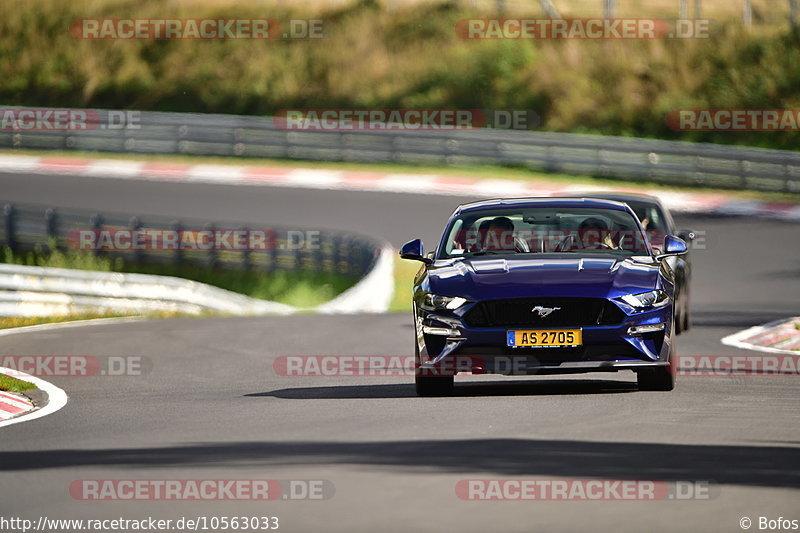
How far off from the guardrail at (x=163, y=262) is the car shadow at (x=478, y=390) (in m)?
8.81

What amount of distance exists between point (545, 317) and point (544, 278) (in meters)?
0.31

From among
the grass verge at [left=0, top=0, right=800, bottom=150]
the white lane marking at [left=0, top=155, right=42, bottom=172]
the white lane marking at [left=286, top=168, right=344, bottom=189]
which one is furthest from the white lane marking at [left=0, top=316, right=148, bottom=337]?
the grass verge at [left=0, top=0, right=800, bottom=150]

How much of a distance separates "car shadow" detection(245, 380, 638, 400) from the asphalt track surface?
2 cm

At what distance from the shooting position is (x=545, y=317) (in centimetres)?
1119

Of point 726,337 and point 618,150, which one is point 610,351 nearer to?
point 726,337

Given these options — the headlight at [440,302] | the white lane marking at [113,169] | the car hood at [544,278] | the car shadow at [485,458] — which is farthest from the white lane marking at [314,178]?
the car shadow at [485,458]

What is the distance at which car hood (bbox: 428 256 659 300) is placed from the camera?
11.2m

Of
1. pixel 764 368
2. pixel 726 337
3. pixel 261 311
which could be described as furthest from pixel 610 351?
pixel 261 311

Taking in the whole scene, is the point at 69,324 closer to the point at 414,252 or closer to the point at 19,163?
the point at 414,252

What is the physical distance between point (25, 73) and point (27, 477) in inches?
1928

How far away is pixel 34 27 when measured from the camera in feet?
191

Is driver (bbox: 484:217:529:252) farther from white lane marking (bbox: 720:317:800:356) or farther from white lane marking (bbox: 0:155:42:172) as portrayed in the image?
white lane marking (bbox: 0:155:42:172)

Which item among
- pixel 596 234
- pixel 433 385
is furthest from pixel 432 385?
pixel 596 234

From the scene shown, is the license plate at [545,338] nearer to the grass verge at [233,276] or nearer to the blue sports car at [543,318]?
the blue sports car at [543,318]
